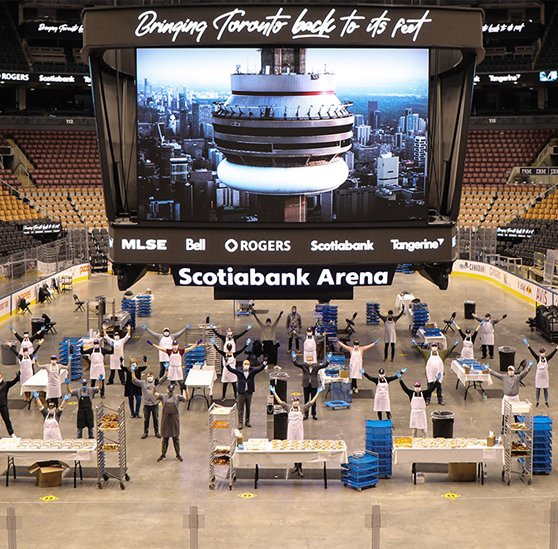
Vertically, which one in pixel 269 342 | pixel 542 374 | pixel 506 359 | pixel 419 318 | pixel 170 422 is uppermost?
pixel 170 422

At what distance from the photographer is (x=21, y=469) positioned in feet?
60.4

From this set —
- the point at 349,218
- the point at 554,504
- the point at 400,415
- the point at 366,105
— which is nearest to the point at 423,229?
the point at 349,218

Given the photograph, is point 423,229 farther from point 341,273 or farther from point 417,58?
point 417,58

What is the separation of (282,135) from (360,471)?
7.14 meters

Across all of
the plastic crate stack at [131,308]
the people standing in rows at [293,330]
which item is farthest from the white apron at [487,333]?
the plastic crate stack at [131,308]

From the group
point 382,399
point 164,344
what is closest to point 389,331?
point 382,399

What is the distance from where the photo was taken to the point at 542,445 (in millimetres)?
18031

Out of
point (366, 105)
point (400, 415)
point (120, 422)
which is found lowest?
point (400, 415)

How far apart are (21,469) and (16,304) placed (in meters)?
17.1

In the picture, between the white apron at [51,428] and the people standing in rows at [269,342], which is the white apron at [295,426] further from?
the people standing in rows at [269,342]

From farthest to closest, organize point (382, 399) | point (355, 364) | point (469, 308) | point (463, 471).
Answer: point (469, 308) → point (355, 364) → point (382, 399) → point (463, 471)

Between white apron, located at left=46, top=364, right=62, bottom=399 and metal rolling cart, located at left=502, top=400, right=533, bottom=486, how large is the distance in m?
10.4

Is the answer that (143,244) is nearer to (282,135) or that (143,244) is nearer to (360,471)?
(282,135)

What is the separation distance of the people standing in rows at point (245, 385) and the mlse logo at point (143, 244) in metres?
3.21
